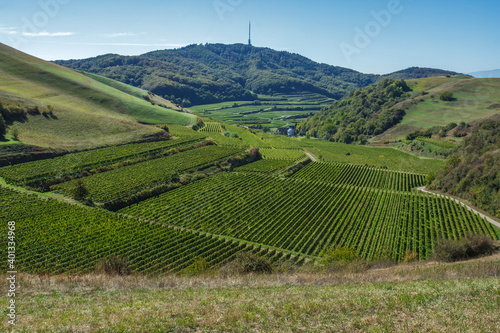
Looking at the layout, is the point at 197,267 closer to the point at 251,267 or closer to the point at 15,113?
the point at 251,267

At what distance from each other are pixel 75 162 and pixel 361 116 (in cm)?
14279

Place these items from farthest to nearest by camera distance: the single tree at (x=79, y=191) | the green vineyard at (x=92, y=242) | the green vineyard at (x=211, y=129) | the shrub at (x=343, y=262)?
the green vineyard at (x=211, y=129) < the single tree at (x=79, y=191) < the green vineyard at (x=92, y=242) < the shrub at (x=343, y=262)

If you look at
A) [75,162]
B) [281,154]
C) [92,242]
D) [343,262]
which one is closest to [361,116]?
[281,154]

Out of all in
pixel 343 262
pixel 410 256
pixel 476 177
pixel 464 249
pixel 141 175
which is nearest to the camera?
pixel 343 262

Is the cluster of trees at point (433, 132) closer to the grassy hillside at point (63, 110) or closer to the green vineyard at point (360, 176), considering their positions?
the green vineyard at point (360, 176)

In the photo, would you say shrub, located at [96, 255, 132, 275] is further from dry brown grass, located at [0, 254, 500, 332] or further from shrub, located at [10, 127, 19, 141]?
shrub, located at [10, 127, 19, 141]

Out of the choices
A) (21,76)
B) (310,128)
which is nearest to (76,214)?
(21,76)

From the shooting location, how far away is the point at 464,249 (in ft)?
88.7

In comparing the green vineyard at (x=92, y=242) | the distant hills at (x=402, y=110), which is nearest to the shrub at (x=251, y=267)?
the green vineyard at (x=92, y=242)

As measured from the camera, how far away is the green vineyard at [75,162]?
50322 millimetres

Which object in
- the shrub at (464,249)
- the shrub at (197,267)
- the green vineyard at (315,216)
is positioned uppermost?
the shrub at (464,249)

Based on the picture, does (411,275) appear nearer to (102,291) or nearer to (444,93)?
(102,291)

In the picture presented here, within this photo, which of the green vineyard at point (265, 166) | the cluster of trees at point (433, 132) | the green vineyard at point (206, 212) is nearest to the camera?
the green vineyard at point (206, 212)

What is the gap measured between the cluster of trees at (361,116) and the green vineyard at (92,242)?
12280 centimetres
